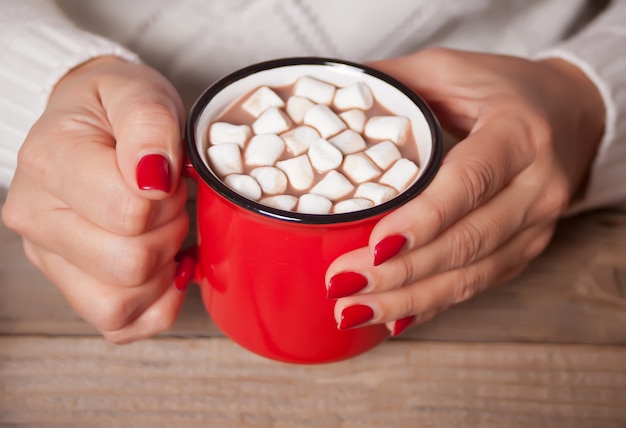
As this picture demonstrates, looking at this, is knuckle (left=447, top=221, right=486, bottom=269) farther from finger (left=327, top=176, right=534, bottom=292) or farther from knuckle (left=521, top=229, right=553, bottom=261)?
knuckle (left=521, top=229, right=553, bottom=261)

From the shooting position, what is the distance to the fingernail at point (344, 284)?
651mm

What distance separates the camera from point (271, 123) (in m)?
0.71

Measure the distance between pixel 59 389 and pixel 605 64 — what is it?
81 cm

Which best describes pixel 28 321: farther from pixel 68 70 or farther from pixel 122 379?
pixel 68 70

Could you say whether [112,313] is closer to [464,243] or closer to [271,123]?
[271,123]

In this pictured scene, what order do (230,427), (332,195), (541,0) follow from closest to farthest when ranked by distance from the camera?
(332,195), (230,427), (541,0)

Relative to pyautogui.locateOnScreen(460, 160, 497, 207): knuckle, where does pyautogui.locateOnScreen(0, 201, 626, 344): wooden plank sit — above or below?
below

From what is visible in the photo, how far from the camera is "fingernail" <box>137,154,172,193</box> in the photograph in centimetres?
64

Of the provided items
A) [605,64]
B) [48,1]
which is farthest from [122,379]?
[605,64]

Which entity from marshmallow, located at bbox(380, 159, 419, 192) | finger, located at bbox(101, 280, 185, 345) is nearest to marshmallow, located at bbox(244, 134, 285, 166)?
marshmallow, located at bbox(380, 159, 419, 192)

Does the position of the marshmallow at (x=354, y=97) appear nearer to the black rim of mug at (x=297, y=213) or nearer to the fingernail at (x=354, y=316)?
the black rim of mug at (x=297, y=213)

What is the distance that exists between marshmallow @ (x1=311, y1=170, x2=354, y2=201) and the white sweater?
36 centimetres

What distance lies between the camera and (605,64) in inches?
37.9

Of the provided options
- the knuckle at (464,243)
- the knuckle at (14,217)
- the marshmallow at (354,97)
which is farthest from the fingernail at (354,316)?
the knuckle at (14,217)
